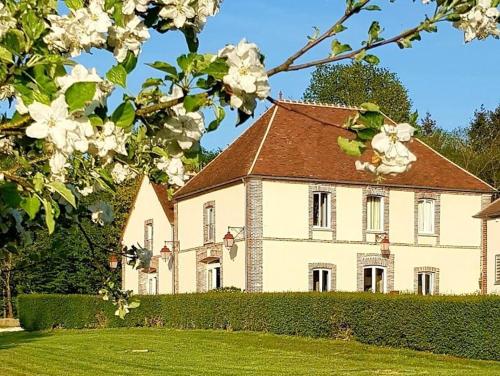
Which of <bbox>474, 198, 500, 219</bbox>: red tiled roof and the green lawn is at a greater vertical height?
<bbox>474, 198, 500, 219</bbox>: red tiled roof

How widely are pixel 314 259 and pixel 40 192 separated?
114 ft

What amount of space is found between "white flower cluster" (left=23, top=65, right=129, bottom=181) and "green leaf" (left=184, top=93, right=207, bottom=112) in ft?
0.63

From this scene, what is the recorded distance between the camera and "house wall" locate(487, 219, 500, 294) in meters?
37.1

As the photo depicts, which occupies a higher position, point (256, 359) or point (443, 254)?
point (443, 254)

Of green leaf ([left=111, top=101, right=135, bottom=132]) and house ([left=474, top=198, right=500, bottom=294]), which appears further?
house ([left=474, top=198, right=500, bottom=294])

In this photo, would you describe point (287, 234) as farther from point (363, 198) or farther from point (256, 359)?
point (256, 359)

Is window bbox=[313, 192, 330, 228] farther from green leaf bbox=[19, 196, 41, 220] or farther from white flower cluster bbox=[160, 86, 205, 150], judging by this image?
green leaf bbox=[19, 196, 41, 220]

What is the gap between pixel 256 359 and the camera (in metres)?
22.9

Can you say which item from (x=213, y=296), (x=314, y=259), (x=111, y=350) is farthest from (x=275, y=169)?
(x=111, y=350)

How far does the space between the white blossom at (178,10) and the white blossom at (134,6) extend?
0.06 meters

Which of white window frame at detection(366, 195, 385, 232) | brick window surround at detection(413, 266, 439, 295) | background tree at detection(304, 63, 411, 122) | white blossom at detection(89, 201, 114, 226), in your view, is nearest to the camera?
white blossom at detection(89, 201, 114, 226)

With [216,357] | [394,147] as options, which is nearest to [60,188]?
[394,147]

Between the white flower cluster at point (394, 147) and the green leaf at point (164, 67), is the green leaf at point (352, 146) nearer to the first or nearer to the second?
the white flower cluster at point (394, 147)

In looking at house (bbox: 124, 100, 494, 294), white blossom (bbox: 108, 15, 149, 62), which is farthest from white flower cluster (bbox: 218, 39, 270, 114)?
house (bbox: 124, 100, 494, 294)
